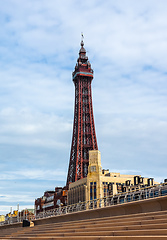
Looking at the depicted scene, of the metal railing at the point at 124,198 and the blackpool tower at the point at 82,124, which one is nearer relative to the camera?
the metal railing at the point at 124,198

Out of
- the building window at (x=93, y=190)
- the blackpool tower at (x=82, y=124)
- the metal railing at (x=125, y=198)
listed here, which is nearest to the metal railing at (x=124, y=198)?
the metal railing at (x=125, y=198)

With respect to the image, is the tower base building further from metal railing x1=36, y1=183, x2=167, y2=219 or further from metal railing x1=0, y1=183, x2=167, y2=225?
metal railing x1=36, y1=183, x2=167, y2=219

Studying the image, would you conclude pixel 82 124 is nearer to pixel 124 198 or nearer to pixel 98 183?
pixel 98 183

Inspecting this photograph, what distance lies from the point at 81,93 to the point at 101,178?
162 ft

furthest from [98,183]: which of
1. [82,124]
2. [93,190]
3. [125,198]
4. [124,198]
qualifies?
[124,198]

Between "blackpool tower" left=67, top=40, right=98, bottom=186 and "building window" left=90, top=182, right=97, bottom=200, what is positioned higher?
"blackpool tower" left=67, top=40, right=98, bottom=186

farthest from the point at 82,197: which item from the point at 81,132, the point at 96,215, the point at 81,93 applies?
the point at 96,215

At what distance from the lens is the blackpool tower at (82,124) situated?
364ft

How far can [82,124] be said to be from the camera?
396 ft

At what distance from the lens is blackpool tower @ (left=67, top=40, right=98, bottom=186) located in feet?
364

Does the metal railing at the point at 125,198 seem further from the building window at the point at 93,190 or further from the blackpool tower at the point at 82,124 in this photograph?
the blackpool tower at the point at 82,124

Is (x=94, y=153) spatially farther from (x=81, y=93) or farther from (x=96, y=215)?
(x=96, y=215)

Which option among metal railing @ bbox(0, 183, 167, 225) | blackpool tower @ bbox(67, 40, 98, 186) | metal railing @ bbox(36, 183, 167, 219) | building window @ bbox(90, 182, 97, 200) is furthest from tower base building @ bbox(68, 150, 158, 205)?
metal railing @ bbox(36, 183, 167, 219)

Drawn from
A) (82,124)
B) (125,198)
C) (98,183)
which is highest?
(82,124)
